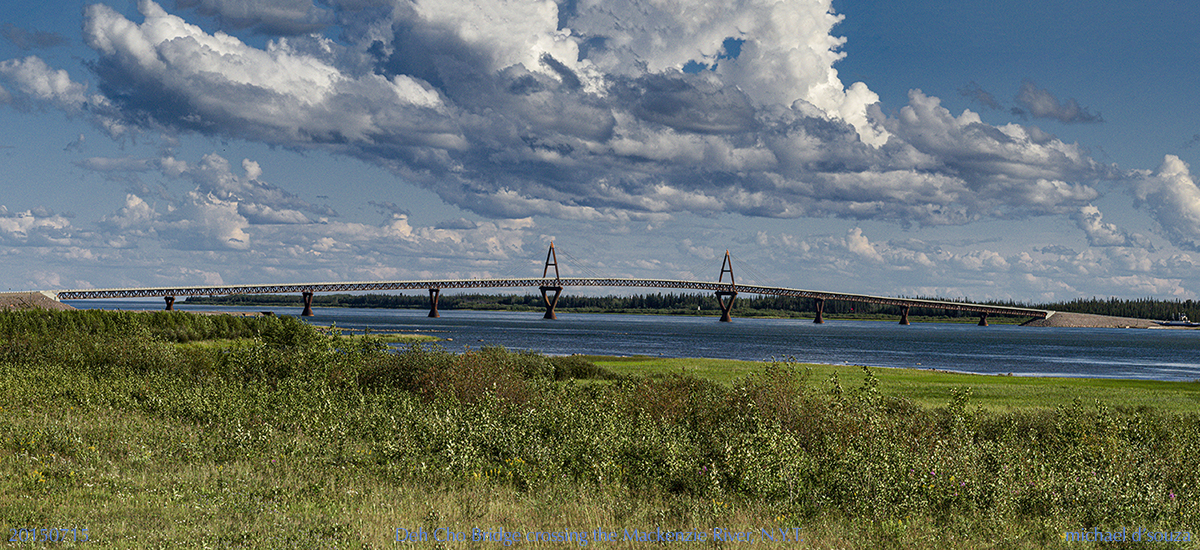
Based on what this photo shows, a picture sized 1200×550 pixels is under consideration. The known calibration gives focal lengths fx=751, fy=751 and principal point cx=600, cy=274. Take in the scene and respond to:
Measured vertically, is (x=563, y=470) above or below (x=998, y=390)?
above

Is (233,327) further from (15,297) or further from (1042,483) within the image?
(15,297)

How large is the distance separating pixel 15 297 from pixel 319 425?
153 m

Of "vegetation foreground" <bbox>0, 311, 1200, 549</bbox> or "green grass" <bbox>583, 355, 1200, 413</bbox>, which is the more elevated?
"vegetation foreground" <bbox>0, 311, 1200, 549</bbox>

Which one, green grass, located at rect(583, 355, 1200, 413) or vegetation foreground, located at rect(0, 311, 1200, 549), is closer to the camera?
vegetation foreground, located at rect(0, 311, 1200, 549)

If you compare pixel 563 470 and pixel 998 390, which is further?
pixel 998 390

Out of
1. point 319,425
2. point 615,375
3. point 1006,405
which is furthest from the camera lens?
point 615,375

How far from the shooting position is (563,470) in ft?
46.1

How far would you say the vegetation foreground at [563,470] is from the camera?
413 inches

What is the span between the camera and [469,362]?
78.1 ft

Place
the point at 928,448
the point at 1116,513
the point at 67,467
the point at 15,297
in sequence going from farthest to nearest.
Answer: the point at 15,297 < the point at 928,448 < the point at 67,467 < the point at 1116,513

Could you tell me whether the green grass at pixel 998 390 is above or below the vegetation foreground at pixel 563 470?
below

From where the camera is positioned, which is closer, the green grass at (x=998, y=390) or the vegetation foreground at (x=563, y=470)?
the vegetation foreground at (x=563, y=470)

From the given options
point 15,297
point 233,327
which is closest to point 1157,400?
point 233,327

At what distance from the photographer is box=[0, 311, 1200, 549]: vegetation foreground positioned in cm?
1048
